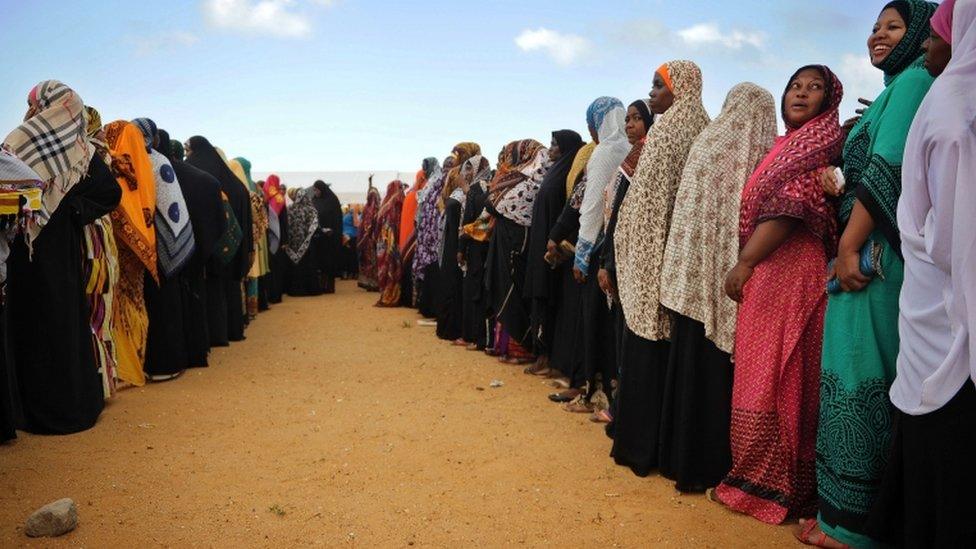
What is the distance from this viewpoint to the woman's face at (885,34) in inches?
115

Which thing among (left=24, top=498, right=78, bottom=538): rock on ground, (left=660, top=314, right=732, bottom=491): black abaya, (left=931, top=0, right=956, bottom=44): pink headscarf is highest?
(left=931, top=0, right=956, bottom=44): pink headscarf

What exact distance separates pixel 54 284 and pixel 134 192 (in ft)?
3.94

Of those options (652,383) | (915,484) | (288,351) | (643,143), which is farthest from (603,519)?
(288,351)

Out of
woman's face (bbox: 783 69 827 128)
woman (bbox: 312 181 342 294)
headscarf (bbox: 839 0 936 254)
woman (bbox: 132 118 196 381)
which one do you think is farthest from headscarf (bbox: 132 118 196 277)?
woman (bbox: 312 181 342 294)

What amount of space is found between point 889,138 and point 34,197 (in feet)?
13.5

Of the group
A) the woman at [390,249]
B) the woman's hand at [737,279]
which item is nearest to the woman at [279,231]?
the woman at [390,249]

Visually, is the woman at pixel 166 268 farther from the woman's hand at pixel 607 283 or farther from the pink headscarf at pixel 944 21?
the pink headscarf at pixel 944 21

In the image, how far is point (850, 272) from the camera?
282 cm

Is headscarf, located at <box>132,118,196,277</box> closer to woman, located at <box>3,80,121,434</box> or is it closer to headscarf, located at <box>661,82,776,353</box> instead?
woman, located at <box>3,80,121,434</box>

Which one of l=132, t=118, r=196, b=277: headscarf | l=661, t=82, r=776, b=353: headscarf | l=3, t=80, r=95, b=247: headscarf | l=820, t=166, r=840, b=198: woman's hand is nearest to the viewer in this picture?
l=820, t=166, r=840, b=198: woman's hand

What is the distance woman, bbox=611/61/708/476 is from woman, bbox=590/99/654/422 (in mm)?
161

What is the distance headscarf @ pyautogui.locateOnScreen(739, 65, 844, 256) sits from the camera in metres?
3.15

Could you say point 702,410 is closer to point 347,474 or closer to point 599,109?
point 347,474

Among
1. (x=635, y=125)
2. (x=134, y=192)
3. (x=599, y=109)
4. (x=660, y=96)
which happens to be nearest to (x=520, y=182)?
(x=599, y=109)
